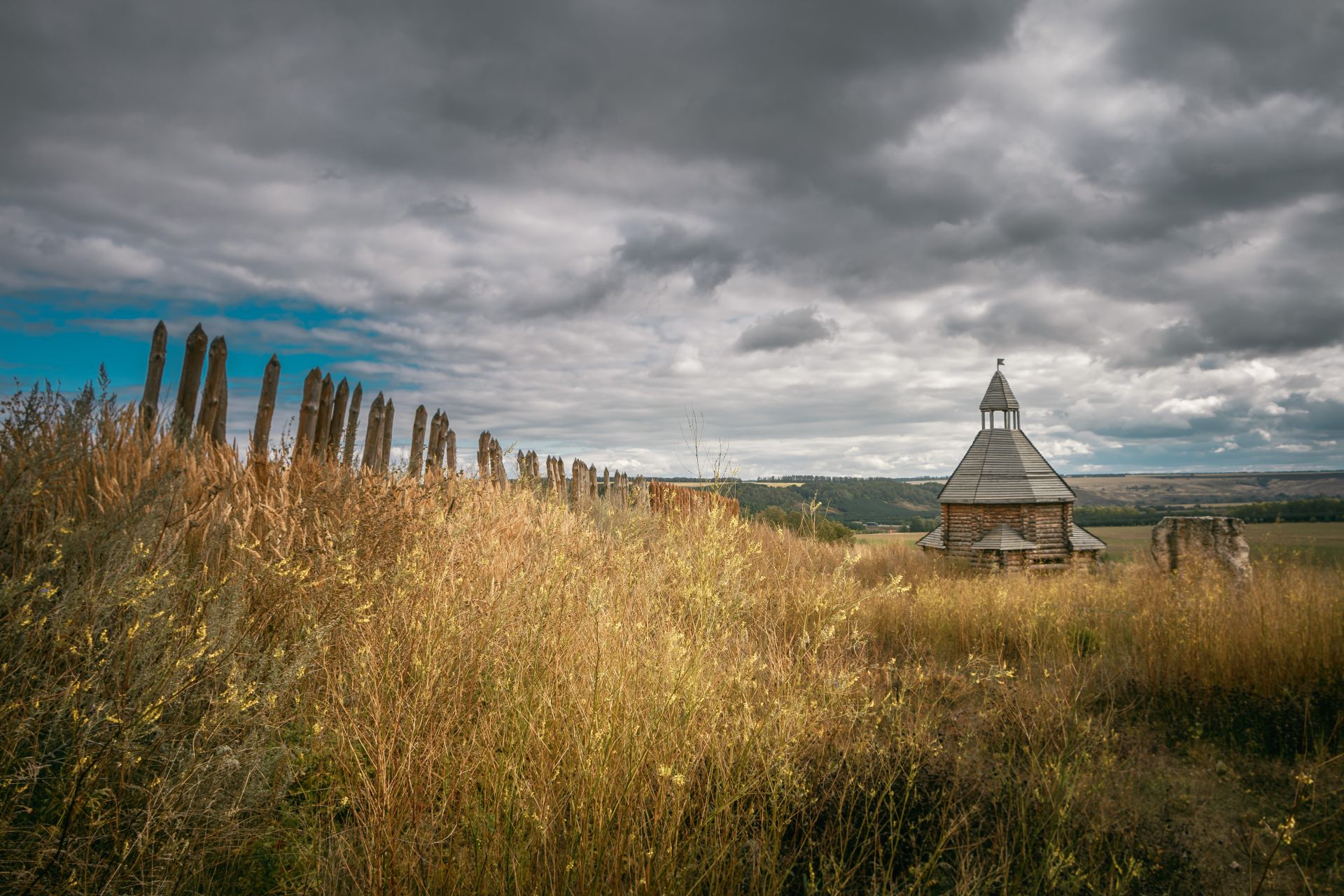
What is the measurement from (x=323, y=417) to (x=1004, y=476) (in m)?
19.8

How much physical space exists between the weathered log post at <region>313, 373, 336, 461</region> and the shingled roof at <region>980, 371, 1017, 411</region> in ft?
69.5

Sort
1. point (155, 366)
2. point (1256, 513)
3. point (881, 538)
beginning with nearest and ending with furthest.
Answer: point (155, 366) → point (1256, 513) → point (881, 538)

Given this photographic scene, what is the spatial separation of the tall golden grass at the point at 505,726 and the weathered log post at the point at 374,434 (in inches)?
137

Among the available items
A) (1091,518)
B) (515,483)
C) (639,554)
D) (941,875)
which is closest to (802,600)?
(639,554)

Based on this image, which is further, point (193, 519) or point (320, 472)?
point (320, 472)

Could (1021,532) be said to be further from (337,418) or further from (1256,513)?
(337,418)

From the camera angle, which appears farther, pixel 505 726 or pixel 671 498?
pixel 671 498

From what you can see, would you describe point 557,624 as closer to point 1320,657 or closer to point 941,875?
point 941,875

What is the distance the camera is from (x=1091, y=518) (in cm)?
4653

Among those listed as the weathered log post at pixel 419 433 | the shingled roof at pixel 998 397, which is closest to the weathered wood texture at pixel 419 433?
the weathered log post at pixel 419 433

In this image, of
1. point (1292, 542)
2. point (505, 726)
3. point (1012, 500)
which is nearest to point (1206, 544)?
point (1292, 542)

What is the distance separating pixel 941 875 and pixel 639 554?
249 cm

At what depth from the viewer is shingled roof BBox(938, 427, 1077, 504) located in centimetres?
2002

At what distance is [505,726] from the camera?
2629mm
